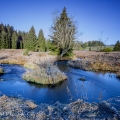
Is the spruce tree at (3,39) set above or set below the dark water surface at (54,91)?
above

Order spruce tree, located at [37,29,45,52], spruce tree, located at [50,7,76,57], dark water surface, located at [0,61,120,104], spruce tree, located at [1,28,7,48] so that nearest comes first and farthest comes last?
dark water surface, located at [0,61,120,104]
spruce tree, located at [50,7,76,57]
spruce tree, located at [37,29,45,52]
spruce tree, located at [1,28,7,48]

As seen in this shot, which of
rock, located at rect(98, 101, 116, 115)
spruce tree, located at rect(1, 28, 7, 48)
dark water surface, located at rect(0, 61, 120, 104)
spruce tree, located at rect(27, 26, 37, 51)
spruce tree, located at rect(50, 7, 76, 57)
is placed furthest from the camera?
spruce tree, located at rect(1, 28, 7, 48)

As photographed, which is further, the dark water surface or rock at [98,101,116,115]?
the dark water surface

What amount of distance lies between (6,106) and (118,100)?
Answer: 23.0 feet

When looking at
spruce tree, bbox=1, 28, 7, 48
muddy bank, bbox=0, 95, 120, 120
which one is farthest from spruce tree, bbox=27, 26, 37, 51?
muddy bank, bbox=0, 95, 120, 120

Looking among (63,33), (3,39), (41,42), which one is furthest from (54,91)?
(3,39)

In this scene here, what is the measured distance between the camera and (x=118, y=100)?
9.95m

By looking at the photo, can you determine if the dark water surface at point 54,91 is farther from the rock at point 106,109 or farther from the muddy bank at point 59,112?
the muddy bank at point 59,112

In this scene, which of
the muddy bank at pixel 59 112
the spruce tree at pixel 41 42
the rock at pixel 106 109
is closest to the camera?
the muddy bank at pixel 59 112

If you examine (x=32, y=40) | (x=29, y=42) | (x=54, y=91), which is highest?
(x=32, y=40)

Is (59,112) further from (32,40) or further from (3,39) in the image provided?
(3,39)

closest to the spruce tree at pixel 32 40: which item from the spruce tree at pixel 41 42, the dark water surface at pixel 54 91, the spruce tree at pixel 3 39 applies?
the spruce tree at pixel 41 42

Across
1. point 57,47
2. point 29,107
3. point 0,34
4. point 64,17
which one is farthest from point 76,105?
point 0,34

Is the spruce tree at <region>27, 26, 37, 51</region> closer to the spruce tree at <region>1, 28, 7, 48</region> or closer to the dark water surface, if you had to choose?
the spruce tree at <region>1, 28, 7, 48</region>
